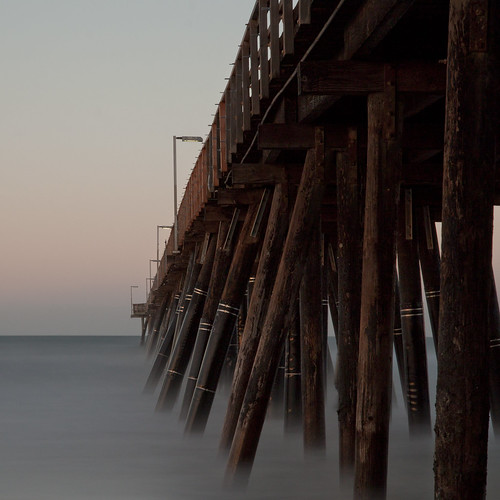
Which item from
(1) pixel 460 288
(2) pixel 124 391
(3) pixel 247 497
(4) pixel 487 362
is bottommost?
(2) pixel 124 391

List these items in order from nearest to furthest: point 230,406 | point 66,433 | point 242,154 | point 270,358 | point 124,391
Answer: point 270,358 → point 230,406 → point 242,154 → point 66,433 → point 124,391

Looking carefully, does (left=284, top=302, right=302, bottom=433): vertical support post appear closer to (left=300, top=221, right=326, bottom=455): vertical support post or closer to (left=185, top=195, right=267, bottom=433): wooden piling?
(left=185, top=195, right=267, bottom=433): wooden piling

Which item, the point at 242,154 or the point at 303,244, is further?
the point at 242,154

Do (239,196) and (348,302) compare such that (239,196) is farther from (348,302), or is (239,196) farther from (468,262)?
(468,262)

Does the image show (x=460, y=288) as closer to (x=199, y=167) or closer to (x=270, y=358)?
(x=270, y=358)

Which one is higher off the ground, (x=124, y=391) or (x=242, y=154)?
(x=242, y=154)

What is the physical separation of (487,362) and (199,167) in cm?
1317

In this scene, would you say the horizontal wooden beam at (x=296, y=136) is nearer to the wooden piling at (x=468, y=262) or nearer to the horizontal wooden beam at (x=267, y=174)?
the horizontal wooden beam at (x=267, y=174)

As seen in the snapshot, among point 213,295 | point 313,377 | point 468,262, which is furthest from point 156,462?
point 468,262

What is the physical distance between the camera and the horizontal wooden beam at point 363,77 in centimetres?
718

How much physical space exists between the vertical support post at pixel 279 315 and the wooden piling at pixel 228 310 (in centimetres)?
229

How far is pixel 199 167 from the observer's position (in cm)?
1753

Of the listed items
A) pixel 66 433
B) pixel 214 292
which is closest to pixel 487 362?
pixel 214 292

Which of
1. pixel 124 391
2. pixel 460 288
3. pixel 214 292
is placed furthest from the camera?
pixel 124 391
